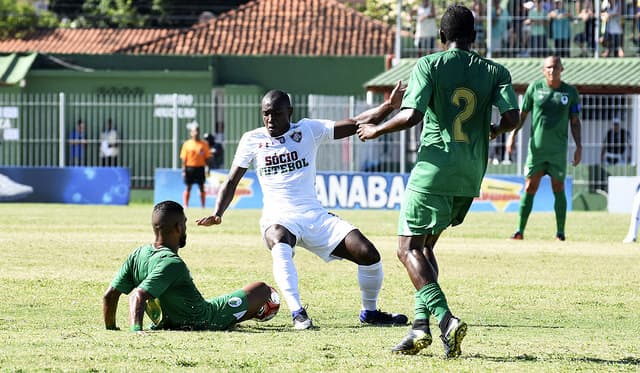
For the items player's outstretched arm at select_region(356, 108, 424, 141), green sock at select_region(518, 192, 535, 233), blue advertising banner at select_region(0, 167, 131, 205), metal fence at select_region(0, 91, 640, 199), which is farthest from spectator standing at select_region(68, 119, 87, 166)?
player's outstretched arm at select_region(356, 108, 424, 141)

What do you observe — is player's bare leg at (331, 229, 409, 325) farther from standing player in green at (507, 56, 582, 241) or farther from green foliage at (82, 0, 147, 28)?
green foliage at (82, 0, 147, 28)

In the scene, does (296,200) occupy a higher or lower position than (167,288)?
higher

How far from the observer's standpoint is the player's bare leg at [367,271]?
9648 millimetres

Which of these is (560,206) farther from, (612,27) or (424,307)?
(612,27)

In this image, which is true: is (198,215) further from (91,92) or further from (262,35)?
(262,35)

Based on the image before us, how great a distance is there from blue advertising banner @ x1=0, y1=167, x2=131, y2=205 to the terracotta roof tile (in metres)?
8.88

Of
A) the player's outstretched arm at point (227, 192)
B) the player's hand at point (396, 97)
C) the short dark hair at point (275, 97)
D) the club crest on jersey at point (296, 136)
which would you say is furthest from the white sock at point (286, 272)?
the player's hand at point (396, 97)

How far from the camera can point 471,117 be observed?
26.6 feet

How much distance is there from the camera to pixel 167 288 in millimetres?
8562

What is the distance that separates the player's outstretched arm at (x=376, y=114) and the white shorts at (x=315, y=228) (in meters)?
0.63

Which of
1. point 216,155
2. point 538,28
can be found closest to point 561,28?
point 538,28

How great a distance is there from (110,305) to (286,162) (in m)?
1.87

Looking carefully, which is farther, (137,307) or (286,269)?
(286,269)

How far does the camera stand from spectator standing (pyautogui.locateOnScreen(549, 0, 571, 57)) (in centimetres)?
3200
